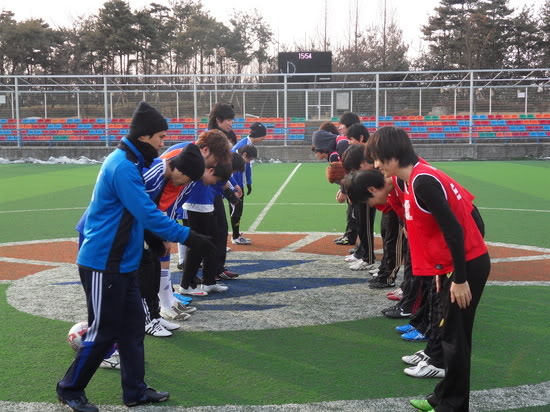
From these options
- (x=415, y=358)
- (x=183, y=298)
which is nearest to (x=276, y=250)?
(x=183, y=298)

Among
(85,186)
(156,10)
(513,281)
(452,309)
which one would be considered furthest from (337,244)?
(156,10)

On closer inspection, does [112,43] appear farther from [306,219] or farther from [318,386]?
[318,386]

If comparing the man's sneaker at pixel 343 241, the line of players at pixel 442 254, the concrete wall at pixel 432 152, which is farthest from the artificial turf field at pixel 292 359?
the concrete wall at pixel 432 152

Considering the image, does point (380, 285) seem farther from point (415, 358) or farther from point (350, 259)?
point (415, 358)

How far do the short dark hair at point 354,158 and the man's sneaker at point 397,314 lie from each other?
60.4 inches

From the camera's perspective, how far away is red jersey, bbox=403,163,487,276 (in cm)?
363

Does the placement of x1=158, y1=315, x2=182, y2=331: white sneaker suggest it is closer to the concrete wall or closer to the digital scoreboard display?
the concrete wall

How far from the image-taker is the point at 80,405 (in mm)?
3809

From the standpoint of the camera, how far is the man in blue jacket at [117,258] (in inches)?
149

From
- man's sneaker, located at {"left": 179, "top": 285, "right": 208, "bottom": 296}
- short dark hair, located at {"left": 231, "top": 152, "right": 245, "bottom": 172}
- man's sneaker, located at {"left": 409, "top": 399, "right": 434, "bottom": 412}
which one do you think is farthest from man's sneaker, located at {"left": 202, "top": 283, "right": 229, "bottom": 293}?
man's sneaker, located at {"left": 409, "top": 399, "right": 434, "bottom": 412}

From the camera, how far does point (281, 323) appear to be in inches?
221

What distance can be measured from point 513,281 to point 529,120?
2261cm

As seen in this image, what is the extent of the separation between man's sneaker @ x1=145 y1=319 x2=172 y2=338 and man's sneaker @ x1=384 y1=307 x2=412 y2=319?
6.47ft

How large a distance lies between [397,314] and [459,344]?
2.17 meters
